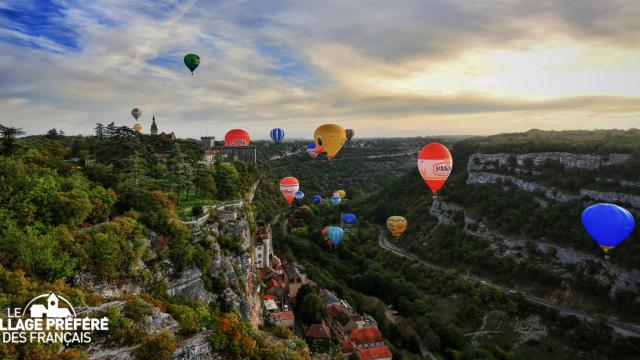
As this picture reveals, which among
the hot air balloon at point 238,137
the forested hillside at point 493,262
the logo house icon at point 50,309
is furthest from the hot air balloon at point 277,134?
→ the logo house icon at point 50,309

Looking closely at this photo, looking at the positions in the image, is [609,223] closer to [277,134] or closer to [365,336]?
[365,336]

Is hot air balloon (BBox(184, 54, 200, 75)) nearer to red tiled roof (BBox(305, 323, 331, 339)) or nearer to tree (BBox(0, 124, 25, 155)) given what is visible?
tree (BBox(0, 124, 25, 155))

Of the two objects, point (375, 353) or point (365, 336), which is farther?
point (365, 336)

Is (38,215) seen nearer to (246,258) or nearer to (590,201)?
(246,258)

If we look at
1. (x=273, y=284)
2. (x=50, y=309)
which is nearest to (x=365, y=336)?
(x=273, y=284)

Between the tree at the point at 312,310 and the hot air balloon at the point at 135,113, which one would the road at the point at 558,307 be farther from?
the hot air balloon at the point at 135,113
